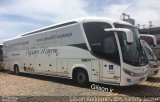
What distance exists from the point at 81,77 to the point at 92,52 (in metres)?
1.51

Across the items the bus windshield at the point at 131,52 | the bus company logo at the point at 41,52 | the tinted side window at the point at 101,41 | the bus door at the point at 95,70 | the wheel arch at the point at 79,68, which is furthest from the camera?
the bus company logo at the point at 41,52

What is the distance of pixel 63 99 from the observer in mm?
9406

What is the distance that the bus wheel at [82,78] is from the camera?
1230 centimetres

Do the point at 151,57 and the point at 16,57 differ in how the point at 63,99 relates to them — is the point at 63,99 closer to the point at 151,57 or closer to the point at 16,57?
the point at 151,57

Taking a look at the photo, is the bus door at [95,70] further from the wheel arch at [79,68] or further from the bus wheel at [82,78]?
the bus wheel at [82,78]

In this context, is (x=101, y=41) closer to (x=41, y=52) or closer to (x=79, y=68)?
(x=79, y=68)

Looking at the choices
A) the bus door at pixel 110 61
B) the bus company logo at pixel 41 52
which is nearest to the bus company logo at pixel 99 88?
the bus door at pixel 110 61

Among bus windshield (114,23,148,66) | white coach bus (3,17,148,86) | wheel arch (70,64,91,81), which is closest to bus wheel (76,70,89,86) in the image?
white coach bus (3,17,148,86)

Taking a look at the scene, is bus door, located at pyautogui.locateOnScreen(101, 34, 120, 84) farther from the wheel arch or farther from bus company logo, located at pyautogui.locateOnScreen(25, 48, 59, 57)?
bus company logo, located at pyautogui.locateOnScreen(25, 48, 59, 57)

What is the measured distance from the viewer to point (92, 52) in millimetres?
11773

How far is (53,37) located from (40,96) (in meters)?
5.25

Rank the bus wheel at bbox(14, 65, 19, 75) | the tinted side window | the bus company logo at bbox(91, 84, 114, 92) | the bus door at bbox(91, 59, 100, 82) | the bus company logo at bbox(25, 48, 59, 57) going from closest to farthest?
the tinted side window, the bus company logo at bbox(91, 84, 114, 92), the bus door at bbox(91, 59, 100, 82), the bus company logo at bbox(25, 48, 59, 57), the bus wheel at bbox(14, 65, 19, 75)

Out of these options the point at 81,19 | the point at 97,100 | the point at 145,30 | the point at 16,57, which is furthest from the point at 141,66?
the point at 145,30

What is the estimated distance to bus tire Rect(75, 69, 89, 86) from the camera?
40.3 feet
